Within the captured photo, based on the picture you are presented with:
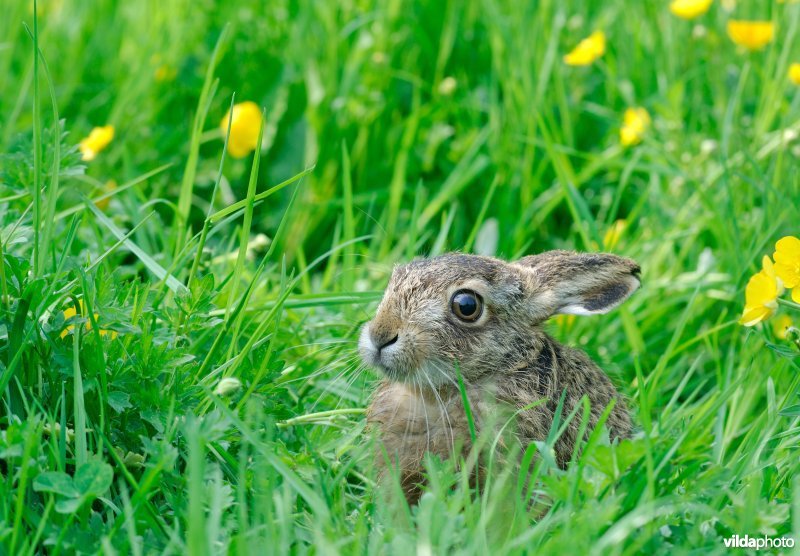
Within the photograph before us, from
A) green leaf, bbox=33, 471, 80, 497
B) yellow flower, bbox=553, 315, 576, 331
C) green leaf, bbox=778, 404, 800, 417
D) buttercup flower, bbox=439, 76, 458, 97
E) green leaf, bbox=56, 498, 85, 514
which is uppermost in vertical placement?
buttercup flower, bbox=439, 76, 458, 97

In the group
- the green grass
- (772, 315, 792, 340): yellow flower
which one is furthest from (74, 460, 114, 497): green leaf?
(772, 315, 792, 340): yellow flower

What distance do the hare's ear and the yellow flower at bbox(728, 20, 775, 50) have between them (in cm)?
205

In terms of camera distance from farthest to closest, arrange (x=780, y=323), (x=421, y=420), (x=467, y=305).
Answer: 1. (x=780, y=323)
2. (x=467, y=305)
3. (x=421, y=420)

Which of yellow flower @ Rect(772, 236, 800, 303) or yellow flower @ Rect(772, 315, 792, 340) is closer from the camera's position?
yellow flower @ Rect(772, 236, 800, 303)

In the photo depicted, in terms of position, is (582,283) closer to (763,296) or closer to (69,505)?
(763,296)

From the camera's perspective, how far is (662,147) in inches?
192

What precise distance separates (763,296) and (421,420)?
1.10 meters

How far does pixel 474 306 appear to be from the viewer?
3518 mm

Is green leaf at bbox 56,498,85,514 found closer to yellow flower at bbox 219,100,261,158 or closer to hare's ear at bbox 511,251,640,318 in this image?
hare's ear at bbox 511,251,640,318

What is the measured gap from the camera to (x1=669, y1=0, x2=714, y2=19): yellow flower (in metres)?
5.21

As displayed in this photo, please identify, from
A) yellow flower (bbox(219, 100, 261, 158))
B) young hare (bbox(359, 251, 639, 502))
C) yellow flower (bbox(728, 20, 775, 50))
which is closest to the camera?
young hare (bbox(359, 251, 639, 502))

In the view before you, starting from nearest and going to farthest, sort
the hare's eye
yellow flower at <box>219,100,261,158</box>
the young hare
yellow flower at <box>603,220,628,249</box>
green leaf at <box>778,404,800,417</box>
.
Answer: green leaf at <box>778,404,800,417</box>, the young hare, the hare's eye, yellow flower at <box>603,220,628,249</box>, yellow flower at <box>219,100,261,158</box>

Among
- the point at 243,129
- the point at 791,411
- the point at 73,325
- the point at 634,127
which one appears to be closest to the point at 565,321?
the point at 634,127

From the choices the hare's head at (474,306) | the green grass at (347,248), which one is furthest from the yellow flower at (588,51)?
the hare's head at (474,306)
